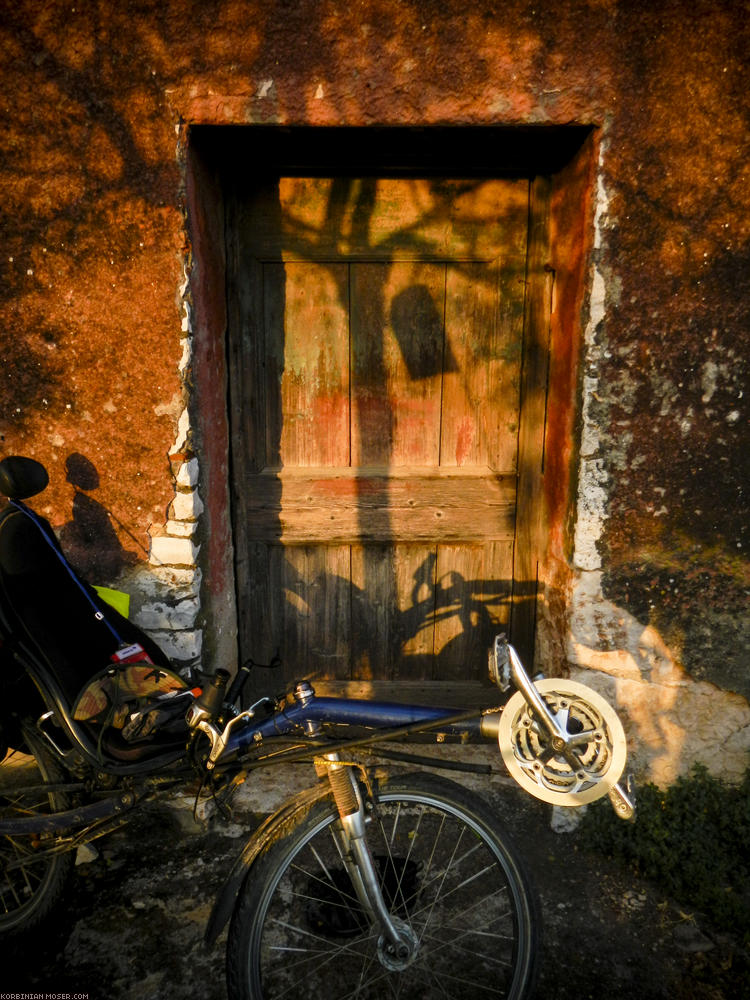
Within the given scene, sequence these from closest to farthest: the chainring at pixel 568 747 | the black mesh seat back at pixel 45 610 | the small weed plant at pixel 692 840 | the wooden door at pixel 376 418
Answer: the chainring at pixel 568 747
the black mesh seat back at pixel 45 610
the small weed plant at pixel 692 840
the wooden door at pixel 376 418

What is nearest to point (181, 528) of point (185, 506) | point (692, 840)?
point (185, 506)

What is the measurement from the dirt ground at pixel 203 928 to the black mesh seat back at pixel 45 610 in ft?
2.87

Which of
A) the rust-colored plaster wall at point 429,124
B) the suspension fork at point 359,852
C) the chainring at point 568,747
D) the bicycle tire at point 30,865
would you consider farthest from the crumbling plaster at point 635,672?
the bicycle tire at point 30,865

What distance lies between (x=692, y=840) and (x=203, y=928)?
179cm

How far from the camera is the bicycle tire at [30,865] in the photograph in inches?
81.2

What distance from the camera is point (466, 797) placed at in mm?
1693

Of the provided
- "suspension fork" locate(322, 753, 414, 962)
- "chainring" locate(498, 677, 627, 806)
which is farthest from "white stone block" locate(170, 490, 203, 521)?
"chainring" locate(498, 677, 627, 806)

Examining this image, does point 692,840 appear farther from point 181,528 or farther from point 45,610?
point 45,610

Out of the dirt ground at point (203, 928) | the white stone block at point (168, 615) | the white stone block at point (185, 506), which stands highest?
the white stone block at point (185, 506)

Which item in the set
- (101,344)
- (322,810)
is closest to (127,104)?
(101,344)

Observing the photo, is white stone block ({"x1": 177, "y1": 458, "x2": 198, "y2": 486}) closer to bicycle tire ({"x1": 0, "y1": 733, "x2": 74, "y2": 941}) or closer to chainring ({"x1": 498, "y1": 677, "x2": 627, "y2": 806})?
bicycle tire ({"x1": 0, "y1": 733, "x2": 74, "y2": 941})

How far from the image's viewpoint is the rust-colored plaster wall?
215 centimetres

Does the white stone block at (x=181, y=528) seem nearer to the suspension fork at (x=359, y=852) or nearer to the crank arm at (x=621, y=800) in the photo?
the suspension fork at (x=359, y=852)

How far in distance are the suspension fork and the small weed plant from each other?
1129 millimetres
